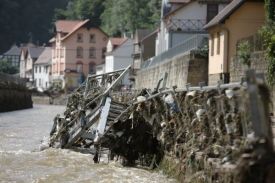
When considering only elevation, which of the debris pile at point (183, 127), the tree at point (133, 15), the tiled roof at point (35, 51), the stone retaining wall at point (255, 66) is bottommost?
the debris pile at point (183, 127)

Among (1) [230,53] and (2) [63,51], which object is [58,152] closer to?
(1) [230,53]

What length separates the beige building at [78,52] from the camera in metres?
129

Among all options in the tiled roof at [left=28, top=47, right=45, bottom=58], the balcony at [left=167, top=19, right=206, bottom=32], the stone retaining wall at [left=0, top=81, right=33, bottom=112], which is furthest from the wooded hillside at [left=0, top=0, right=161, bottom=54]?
the balcony at [left=167, top=19, right=206, bottom=32]

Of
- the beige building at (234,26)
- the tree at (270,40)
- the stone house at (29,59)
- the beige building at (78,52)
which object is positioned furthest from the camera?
the stone house at (29,59)

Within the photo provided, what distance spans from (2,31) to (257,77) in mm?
185849

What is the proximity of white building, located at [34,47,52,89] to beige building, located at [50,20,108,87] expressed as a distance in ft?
27.3

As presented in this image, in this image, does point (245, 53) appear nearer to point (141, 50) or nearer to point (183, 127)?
point (183, 127)

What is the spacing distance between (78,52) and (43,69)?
19553 millimetres

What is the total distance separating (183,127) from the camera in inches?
640

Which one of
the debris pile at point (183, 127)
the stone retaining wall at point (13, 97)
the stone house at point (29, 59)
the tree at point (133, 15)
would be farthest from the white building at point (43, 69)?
the debris pile at point (183, 127)

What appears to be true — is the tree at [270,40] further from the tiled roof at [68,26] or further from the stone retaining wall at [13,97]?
the tiled roof at [68,26]

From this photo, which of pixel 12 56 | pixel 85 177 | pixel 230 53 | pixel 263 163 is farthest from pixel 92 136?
pixel 12 56

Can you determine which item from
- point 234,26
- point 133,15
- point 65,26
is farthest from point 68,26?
point 234,26

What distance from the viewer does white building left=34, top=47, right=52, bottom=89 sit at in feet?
472
